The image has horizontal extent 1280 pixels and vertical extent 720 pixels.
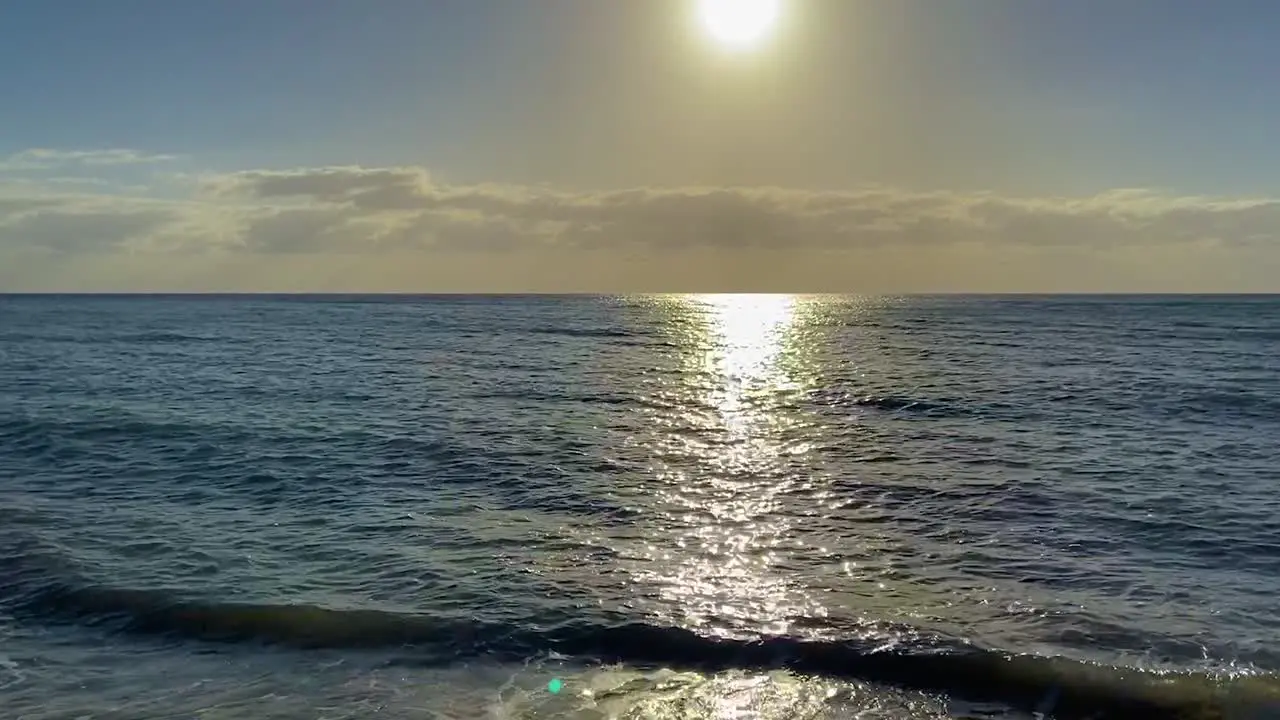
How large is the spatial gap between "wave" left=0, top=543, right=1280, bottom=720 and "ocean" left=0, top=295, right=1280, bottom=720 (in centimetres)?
5

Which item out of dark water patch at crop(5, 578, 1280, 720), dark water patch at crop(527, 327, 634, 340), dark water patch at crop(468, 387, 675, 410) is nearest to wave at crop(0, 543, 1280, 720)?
dark water patch at crop(5, 578, 1280, 720)

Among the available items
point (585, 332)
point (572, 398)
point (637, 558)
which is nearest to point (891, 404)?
point (572, 398)

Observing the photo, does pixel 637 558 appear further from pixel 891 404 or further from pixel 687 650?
pixel 891 404

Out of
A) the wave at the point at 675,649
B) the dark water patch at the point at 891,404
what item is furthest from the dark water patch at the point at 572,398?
the wave at the point at 675,649

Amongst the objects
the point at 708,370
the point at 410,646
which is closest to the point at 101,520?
the point at 410,646

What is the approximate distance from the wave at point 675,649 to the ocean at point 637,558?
5 cm

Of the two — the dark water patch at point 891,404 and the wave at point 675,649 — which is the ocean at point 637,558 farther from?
the dark water patch at point 891,404

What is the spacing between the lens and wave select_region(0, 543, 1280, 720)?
1220cm

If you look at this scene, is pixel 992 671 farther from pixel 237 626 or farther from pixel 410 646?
pixel 237 626

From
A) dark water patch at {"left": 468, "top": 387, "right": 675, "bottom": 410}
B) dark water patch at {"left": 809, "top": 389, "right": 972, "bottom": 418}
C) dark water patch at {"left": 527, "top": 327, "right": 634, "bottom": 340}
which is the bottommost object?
dark water patch at {"left": 809, "top": 389, "right": 972, "bottom": 418}

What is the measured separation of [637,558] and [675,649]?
4310mm

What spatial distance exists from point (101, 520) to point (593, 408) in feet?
69.4

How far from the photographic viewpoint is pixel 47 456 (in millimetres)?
28500

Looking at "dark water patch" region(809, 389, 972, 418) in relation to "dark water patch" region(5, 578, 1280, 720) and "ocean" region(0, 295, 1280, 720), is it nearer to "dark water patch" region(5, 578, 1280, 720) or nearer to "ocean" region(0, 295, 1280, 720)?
"ocean" region(0, 295, 1280, 720)
